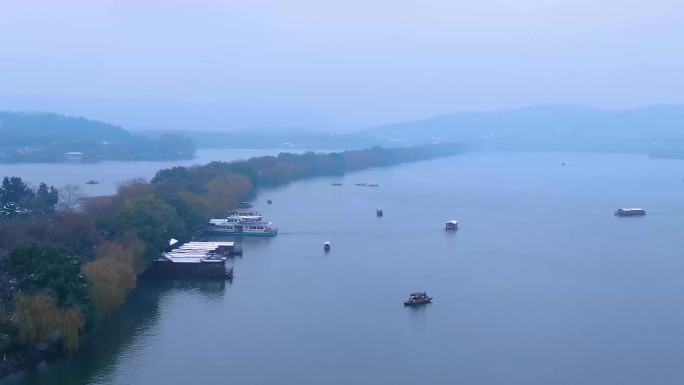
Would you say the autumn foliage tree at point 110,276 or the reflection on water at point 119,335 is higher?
the autumn foliage tree at point 110,276

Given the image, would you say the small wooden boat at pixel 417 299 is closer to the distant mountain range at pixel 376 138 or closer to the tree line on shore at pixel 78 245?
the tree line on shore at pixel 78 245

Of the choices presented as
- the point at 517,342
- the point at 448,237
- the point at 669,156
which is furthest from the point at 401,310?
the point at 669,156

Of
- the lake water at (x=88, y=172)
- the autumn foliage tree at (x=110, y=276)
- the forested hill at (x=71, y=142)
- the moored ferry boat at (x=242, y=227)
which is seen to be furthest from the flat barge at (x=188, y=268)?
the forested hill at (x=71, y=142)

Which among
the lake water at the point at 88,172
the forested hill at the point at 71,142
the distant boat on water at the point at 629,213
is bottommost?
the distant boat on water at the point at 629,213

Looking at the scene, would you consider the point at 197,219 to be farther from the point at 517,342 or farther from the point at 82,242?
the point at 517,342

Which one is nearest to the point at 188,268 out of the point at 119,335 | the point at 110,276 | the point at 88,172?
the point at 110,276

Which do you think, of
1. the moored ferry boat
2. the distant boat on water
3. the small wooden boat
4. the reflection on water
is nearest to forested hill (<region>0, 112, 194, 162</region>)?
the moored ferry boat

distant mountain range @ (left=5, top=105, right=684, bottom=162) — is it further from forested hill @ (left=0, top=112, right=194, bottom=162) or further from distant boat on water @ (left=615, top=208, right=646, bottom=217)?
distant boat on water @ (left=615, top=208, right=646, bottom=217)
